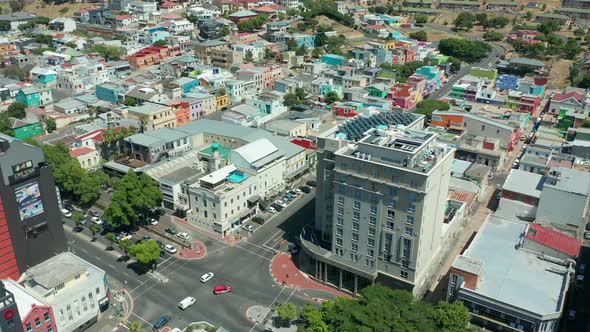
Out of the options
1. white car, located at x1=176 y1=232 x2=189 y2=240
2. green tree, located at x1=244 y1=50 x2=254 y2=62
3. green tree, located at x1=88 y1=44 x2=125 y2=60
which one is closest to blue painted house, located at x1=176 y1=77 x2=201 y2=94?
green tree, located at x1=244 y1=50 x2=254 y2=62

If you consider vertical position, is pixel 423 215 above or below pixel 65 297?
above

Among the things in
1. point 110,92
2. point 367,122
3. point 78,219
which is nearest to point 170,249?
point 78,219

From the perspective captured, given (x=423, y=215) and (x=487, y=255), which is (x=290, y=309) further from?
(x=487, y=255)

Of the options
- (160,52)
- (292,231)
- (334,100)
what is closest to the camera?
(292,231)

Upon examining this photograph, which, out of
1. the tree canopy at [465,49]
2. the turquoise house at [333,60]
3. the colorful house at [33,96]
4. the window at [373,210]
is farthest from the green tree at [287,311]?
the tree canopy at [465,49]

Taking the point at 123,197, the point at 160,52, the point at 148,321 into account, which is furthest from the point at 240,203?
the point at 160,52

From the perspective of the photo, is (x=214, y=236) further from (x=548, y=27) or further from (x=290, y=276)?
(x=548, y=27)
